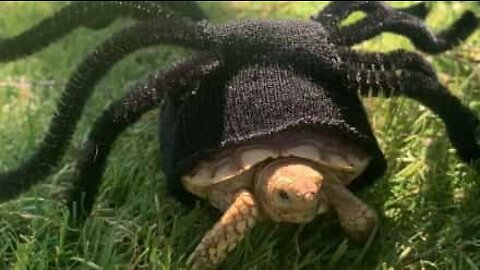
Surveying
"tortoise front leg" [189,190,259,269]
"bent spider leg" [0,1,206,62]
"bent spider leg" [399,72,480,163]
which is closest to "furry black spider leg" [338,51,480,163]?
"bent spider leg" [399,72,480,163]

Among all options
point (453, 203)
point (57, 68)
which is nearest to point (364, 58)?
point (453, 203)

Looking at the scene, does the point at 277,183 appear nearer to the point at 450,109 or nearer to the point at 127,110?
the point at 127,110

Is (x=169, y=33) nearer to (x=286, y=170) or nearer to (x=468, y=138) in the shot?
(x=286, y=170)

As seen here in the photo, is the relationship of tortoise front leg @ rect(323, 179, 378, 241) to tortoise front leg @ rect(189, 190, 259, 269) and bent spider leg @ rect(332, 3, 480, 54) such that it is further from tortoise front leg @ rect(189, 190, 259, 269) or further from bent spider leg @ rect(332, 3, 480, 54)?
bent spider leg @ rect(332, 3, 480, 54)

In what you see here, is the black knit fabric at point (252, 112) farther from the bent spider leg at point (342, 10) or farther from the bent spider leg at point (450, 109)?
the bent spider leg at point (342, 10)

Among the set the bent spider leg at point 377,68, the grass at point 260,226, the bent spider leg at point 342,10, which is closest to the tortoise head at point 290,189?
the grass at point 260,226

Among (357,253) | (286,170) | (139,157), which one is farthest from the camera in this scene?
(139,157)

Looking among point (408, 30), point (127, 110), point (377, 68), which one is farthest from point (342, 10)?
point (127, 110)
